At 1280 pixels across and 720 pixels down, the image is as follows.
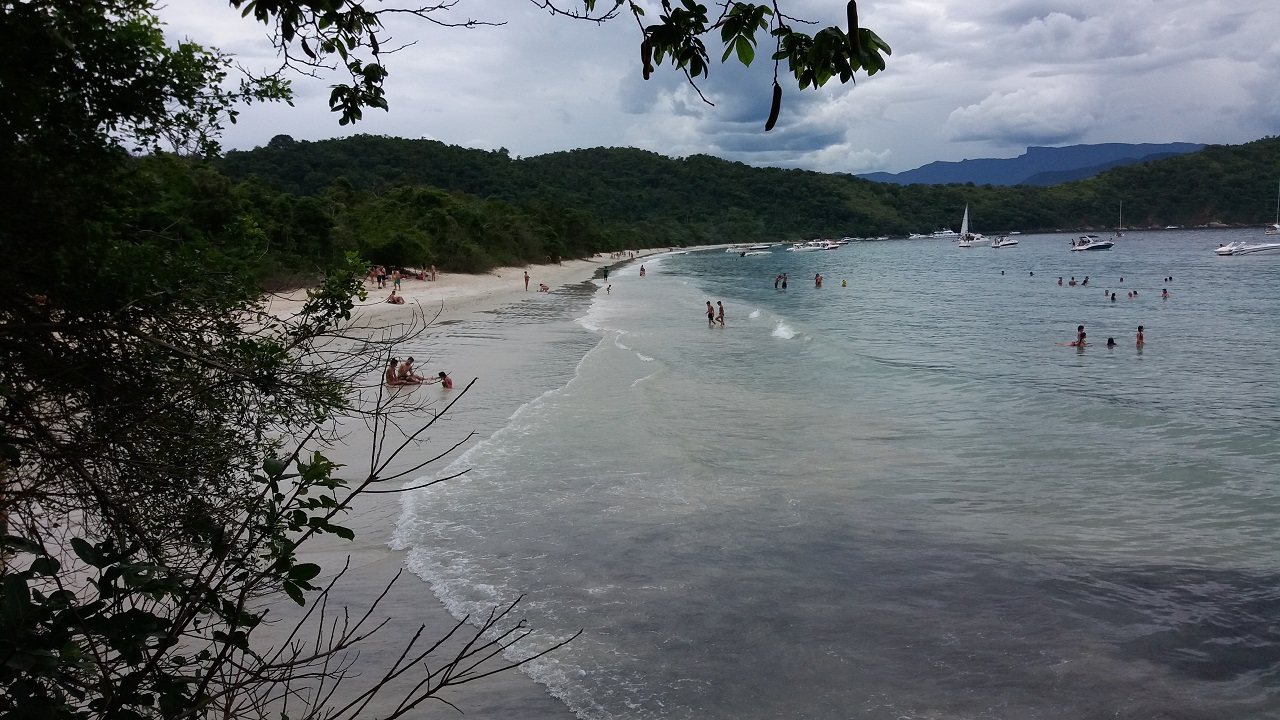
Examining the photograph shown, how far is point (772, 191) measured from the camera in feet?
598

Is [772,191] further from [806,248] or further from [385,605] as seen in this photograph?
[385,605]

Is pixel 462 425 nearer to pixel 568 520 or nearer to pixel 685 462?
pixel 685 462

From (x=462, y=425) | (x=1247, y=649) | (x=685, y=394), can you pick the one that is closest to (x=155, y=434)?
(x=1247, y=649)

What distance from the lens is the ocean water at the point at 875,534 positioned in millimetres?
6344

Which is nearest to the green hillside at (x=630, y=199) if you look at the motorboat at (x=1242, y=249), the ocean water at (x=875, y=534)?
the ocean water at (x=875, y=534)

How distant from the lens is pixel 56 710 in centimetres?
189

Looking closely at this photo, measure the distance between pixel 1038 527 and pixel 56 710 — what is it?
9.96 metres

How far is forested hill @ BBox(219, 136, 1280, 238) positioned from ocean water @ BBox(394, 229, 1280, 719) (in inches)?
3311

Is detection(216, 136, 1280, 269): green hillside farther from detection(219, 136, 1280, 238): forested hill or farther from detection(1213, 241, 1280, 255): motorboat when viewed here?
detection(1213, 241, 1280, 255): motorboat

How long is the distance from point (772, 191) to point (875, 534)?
178 meters

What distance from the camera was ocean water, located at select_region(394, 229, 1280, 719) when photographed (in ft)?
20.8

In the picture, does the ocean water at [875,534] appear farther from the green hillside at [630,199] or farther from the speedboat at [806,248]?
the speedboat at [806,248]

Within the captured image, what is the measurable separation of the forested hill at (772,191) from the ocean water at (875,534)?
276 feet

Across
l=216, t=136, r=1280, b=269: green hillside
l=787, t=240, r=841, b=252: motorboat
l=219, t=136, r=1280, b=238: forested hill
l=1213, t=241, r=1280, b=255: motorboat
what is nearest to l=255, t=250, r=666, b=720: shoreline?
l=216, t=136, r=1280, b=269: green hillside
